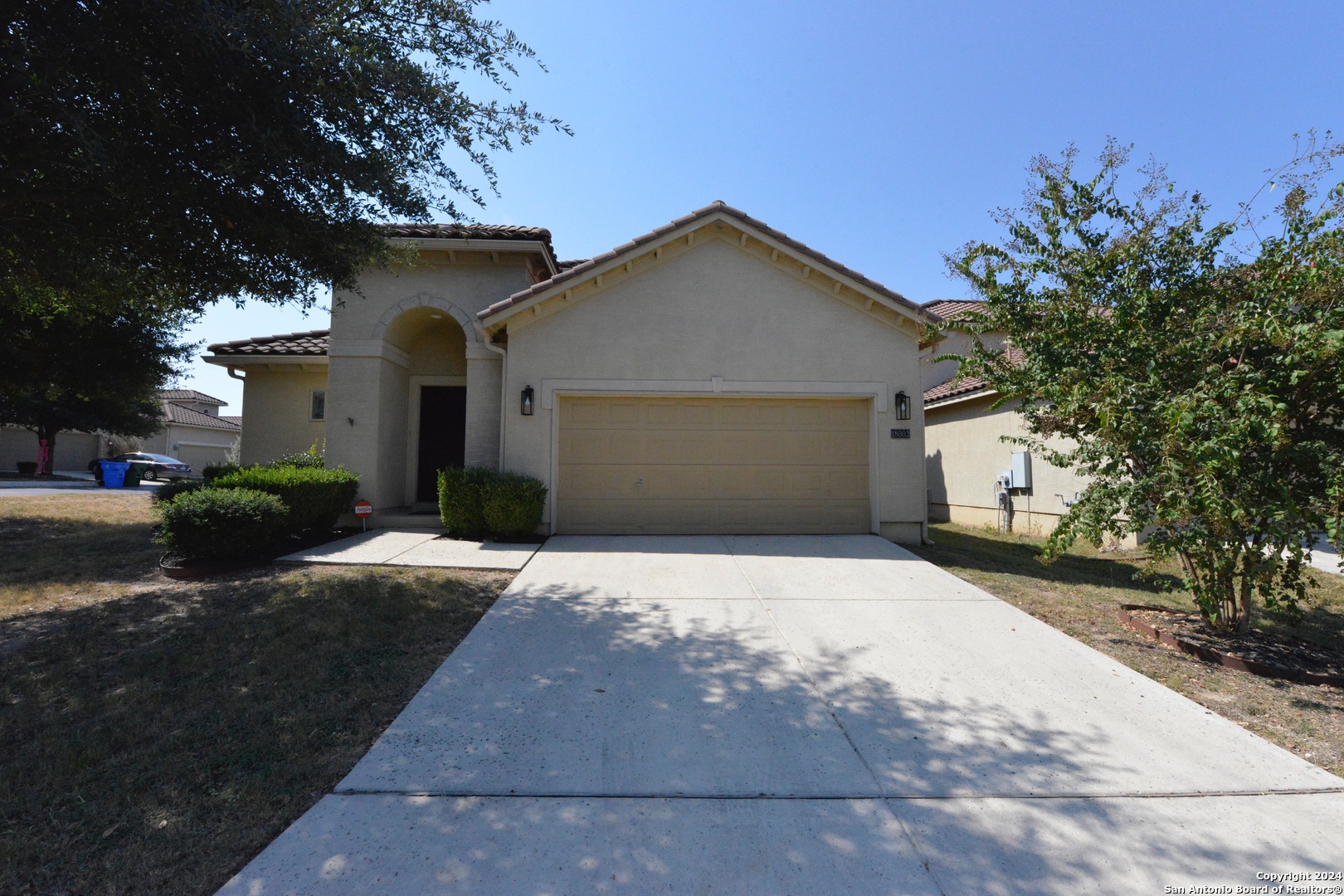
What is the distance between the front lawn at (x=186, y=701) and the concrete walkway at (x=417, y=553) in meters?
0.42

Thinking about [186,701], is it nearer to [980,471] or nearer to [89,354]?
[89,354]

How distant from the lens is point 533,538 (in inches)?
367

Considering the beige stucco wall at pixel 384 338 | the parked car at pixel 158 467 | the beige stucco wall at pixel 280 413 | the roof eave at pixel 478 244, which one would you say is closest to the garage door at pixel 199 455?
the parked car at pixel 158 467

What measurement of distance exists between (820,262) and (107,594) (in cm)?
1008

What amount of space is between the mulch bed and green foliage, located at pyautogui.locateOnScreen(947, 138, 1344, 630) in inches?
10.4

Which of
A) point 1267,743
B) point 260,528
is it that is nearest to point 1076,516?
point 1267,743

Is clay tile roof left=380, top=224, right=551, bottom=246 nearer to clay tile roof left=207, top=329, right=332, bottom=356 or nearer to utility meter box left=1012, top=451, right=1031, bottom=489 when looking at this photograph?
clay tile roof left=207, top=329, right=332, bottom=356

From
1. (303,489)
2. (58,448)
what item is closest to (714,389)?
(303,489)

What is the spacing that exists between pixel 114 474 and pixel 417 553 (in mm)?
23392

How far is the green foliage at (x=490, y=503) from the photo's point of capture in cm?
888

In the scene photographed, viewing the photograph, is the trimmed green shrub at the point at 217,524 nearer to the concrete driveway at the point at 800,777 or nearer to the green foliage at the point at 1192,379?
the concrete driveway at the point at 800,777

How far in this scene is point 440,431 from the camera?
12.2 metres

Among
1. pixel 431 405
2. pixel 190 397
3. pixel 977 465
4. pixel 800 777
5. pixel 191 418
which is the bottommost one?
pixel 800 777

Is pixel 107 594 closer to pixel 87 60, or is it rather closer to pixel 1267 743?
pixel 87 60
